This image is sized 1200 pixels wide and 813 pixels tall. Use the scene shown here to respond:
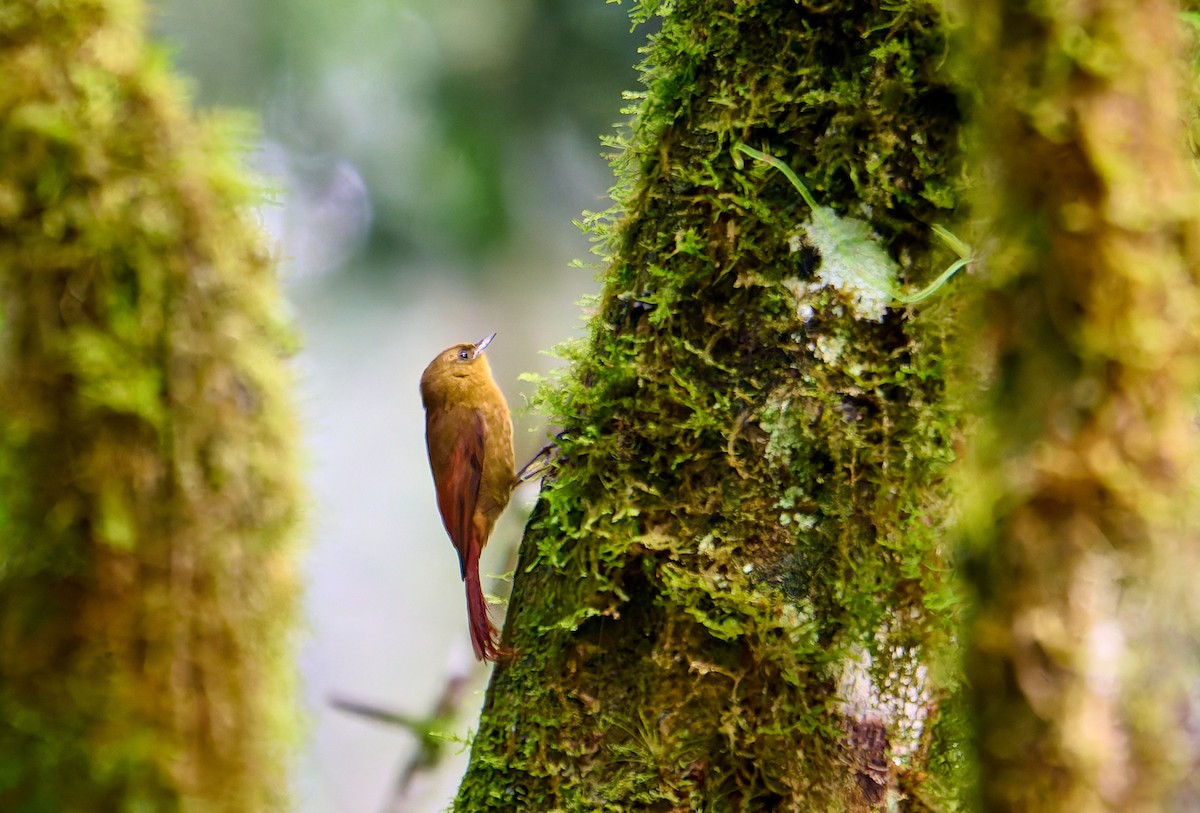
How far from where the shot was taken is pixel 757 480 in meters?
1.52

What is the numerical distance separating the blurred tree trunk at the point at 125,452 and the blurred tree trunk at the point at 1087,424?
702 millimetres

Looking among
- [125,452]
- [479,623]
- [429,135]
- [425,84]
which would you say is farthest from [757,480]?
[425,84]

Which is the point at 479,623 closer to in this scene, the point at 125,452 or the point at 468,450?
the point at 468,450

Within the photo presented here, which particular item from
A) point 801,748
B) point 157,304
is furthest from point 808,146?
point 157,304

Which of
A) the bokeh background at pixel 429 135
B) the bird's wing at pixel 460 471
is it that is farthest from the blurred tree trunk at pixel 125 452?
the bokeh background at pixel 429 135

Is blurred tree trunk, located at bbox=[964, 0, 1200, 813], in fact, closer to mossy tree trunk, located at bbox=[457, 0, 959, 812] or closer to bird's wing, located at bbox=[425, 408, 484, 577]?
mossy tree trunk, located at bbox=[457, 0, 959, 812]

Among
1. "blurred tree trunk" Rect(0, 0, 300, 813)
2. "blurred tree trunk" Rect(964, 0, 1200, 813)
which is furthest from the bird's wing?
"blurred tree trunk" Rect(964, 0, 1200, 813)

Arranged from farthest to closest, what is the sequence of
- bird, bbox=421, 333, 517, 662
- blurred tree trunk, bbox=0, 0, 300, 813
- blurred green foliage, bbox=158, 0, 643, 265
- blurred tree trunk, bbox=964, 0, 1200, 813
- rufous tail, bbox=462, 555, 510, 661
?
blurred green foliage, bbox=158, 0, 643, 265 < bird, bbox=421, 333, 517, 662 < rufous tail, bbox=462, 555, 510, 661 < blurred tree trunk, bbox=0, 0, 300, 813 < blurred tree trunk, bbox=964, 0, 1200, 813

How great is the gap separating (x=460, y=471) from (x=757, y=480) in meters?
1.83


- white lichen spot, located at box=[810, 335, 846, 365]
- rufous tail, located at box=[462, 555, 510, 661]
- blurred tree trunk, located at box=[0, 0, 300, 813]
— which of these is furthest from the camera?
rufous tail, located at box=[462, 555, 510, 661]

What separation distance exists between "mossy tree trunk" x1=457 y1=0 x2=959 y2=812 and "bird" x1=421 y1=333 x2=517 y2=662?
143 cm

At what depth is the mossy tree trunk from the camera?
1.44 m

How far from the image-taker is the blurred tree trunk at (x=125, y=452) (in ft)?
3.04

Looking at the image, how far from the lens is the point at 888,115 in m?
1.58
